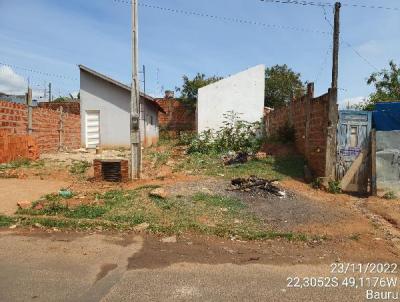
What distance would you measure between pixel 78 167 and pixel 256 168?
5696 mm

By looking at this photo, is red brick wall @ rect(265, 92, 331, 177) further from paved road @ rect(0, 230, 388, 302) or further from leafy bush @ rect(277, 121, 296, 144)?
paved road @ rect(0, 230, 388, 302)

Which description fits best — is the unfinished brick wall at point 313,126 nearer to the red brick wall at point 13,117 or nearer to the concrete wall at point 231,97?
the concrete wall at point 231,97

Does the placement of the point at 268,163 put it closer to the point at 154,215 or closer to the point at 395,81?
the point at 154,215

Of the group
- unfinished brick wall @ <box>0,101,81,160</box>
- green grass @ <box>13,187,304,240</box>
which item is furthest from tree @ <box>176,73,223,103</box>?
green grass @ <box>13,187,304,240</box>

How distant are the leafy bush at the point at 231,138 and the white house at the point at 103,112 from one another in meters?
4.18

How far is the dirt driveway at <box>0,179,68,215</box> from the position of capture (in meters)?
6.88

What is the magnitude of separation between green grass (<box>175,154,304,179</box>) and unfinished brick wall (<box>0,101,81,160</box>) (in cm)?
576

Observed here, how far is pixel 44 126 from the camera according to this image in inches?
593

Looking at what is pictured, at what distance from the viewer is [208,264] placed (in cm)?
445

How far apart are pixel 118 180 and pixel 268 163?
198 inches

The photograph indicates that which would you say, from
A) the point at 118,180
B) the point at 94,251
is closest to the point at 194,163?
the point at 118,180

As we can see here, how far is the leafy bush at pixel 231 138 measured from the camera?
16484 mm

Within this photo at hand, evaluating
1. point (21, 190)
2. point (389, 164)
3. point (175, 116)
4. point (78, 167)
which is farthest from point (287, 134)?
point (175, 116)

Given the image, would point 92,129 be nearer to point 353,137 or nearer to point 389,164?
point 353,137
